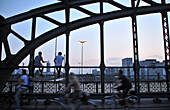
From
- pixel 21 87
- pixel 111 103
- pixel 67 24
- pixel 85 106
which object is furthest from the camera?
pixel 67 24

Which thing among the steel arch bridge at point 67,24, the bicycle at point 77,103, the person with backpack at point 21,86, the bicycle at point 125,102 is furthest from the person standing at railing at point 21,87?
the bicycle at point 125,102

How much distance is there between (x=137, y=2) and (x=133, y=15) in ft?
2.64

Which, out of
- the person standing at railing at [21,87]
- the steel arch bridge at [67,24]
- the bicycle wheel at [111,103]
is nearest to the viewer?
the person standing at railing at [21,87]

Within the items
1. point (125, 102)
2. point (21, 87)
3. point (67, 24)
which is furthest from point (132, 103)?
point (67, 24)

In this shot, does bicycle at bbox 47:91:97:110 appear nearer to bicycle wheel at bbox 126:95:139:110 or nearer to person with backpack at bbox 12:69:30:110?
person with backpack at bbox 12:69:30:110

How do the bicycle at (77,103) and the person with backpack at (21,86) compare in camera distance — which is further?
the person with backpack at (21,86)

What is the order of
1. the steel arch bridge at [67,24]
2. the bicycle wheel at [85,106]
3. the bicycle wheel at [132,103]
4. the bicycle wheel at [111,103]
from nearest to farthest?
the bicycle wheel at [85,106] < the bicycle wheel at [111,103] < the bicycle wheel at [132,103] < the steel arch bridge at [67,24]

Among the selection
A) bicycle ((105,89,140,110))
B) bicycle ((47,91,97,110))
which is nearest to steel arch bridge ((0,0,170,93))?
bicycle ((105,89,140,110))

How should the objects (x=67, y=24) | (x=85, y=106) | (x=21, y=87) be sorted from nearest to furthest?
1. (x=85, y=106)
2. (x=21, y=87)
3. (x=67, y=24)

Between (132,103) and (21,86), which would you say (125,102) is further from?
(21,86)

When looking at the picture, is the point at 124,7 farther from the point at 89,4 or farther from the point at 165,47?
the point at 165,47

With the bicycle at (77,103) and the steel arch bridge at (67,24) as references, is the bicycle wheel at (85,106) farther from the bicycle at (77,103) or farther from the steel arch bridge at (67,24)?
the steel arch bridge at (67,24)

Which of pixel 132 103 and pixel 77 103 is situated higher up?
pixel 77 103

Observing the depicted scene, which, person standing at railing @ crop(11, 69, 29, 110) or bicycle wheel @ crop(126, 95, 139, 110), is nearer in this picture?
person standing at railing @ crop(11, 69, 29, 110)
